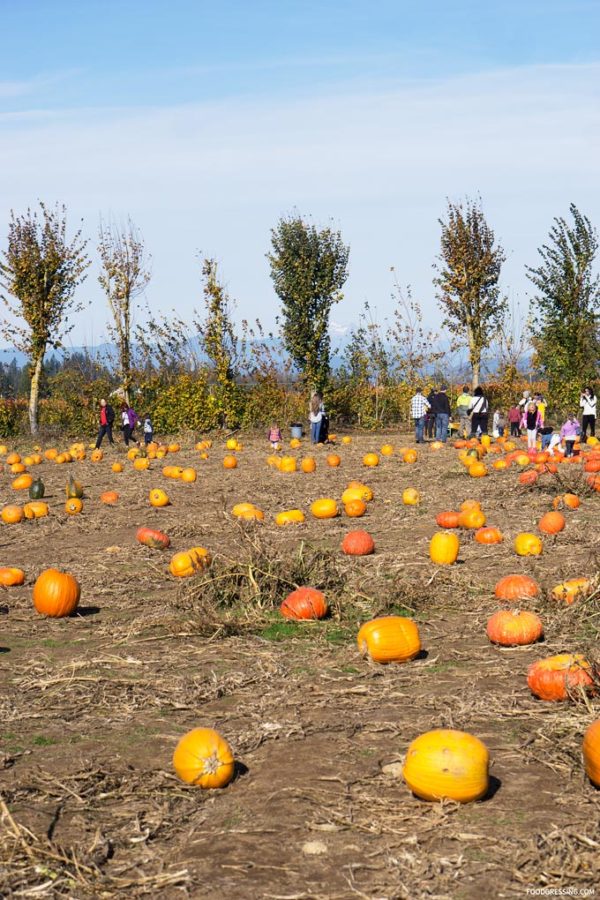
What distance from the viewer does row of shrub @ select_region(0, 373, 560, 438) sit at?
3312cm

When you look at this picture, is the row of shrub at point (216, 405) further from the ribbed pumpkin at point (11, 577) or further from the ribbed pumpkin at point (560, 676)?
the ribbed pumpkin at point (560, 676)

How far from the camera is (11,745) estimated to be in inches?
215

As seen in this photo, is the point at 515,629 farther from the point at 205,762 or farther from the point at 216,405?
the point at 216,405

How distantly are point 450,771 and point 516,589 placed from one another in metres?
3.93

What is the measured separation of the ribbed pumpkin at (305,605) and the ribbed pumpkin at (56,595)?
1865 mm

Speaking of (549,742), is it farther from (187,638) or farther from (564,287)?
(564,287)

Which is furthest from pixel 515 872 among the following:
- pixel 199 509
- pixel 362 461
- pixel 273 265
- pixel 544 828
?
pixel 273 265

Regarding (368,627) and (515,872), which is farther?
(368,627)

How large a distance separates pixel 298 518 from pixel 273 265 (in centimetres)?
2606

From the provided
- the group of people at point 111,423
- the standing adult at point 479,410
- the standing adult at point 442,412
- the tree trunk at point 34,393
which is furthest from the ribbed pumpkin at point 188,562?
the tree trunk at point 34,393

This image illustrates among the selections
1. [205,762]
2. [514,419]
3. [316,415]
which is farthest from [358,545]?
[514,419]

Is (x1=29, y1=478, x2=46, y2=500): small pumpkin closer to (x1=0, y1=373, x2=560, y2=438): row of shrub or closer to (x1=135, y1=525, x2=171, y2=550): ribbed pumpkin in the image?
(x1=135, y1=525, x2=171, y2=550): ribbed pumpkin

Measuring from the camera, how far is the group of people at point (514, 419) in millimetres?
22953

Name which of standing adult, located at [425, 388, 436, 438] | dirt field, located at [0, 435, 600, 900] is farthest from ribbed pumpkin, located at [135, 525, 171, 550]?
standing adult, located at [425, 388, 436, 438]
